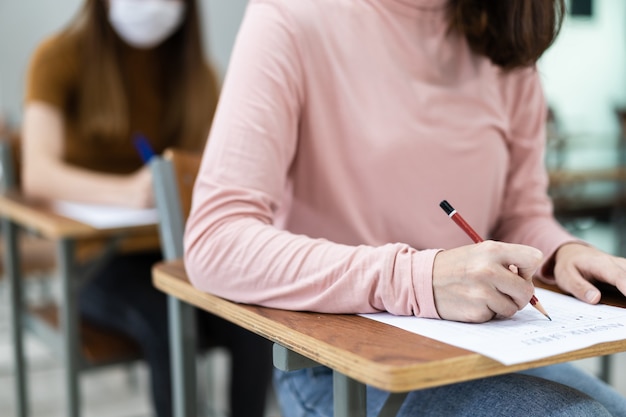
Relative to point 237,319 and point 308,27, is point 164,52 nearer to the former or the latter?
point 308,27

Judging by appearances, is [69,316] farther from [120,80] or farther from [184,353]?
[120,80]

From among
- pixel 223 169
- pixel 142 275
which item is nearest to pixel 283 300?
pixel 223 169

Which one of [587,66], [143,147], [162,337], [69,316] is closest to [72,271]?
[69,316]

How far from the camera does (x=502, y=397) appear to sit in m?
0.80

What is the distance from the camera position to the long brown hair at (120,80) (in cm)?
199

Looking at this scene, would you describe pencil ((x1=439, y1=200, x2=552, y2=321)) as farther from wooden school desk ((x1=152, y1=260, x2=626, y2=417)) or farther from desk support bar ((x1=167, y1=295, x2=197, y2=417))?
desk support bar ((x1=167, y1=295, x2=197, y2=417))

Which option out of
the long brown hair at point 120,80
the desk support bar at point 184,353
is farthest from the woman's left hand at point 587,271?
the long brown hair at point 120,80

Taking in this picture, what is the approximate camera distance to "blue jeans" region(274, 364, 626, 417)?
0.79 metres

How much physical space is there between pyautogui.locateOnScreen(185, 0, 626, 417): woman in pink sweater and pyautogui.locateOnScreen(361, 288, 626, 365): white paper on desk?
0.02 metres

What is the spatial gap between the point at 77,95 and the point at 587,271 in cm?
150

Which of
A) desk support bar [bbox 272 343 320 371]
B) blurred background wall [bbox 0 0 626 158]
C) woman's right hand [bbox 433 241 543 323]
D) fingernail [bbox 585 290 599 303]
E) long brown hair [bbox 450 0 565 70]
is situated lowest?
blurred background wall [bbox 0 0 626 158]

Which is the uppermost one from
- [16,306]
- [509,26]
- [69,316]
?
[509,26]

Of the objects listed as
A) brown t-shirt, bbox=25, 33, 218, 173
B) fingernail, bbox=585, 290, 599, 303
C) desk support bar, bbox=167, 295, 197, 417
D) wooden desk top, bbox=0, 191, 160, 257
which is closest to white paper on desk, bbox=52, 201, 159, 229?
wooden desk top, bbox=0, 191, 160, 257

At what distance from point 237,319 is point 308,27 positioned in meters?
0.38
